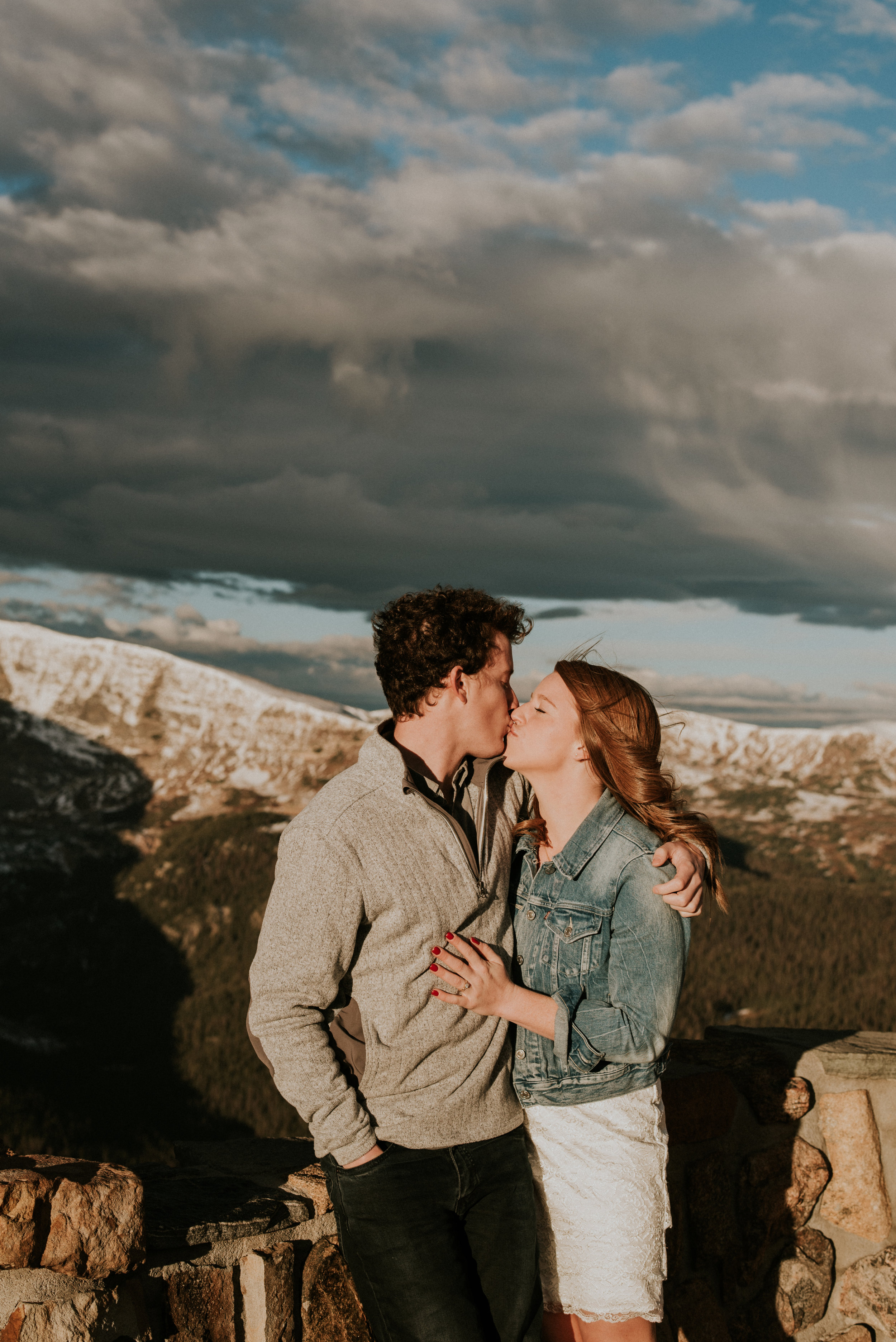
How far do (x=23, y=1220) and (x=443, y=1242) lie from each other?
3.00ft

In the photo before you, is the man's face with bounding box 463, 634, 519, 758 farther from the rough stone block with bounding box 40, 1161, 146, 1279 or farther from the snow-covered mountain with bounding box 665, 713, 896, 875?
the snow-covered mountain with bounding box 665, 713, 896, 875

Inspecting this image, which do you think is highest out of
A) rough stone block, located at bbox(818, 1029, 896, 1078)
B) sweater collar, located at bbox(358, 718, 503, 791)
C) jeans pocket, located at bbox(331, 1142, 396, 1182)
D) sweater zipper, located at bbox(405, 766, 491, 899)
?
sweater collar, located at bbox(358, 718, 503, 791)

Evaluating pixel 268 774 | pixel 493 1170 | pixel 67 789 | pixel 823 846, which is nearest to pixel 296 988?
pixel 493 1170

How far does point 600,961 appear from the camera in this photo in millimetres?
2426

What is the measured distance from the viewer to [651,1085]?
8.11 ft

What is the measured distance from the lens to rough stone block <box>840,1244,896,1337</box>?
3541 millimetres

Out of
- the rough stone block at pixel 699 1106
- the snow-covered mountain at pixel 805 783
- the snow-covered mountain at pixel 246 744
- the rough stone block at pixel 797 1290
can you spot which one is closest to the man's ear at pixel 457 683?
the rough stone block at pixel 699 1106

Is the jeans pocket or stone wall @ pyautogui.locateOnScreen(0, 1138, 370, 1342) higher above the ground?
the jeans pocket

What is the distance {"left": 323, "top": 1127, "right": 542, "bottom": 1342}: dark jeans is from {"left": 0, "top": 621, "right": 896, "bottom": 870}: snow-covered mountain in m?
11.8

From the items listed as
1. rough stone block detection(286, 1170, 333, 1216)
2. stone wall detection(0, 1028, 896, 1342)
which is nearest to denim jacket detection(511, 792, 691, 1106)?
rough stone block detection(286, 1170, 333, 1216)

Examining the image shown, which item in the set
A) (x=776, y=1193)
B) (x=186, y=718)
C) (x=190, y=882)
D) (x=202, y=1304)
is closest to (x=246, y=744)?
(x=186, y=718)

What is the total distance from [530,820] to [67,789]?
14.4 metres

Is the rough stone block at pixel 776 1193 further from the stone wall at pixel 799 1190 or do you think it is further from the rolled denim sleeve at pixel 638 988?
the rolled denim sleeve at pixel 638 988

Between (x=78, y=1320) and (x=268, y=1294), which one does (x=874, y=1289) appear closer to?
(x=268, y=1294)
